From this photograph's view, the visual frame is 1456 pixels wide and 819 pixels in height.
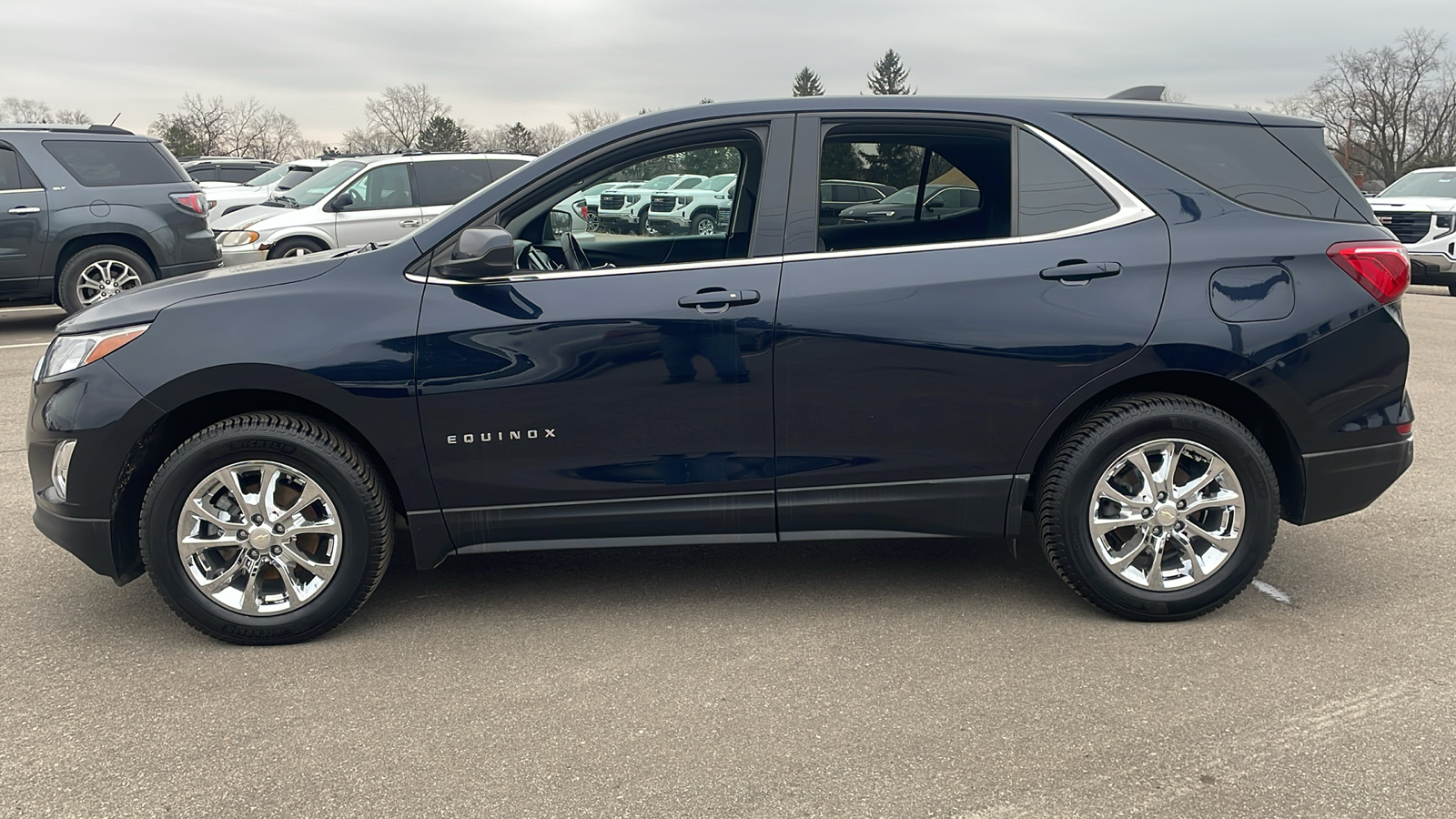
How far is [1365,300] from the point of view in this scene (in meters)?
3.62

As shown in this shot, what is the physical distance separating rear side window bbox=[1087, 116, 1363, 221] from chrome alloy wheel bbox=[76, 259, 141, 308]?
9.67m

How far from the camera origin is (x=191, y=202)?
35.3 feet

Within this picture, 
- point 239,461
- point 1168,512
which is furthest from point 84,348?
point 1168,512

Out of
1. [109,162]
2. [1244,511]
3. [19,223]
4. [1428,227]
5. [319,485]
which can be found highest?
[109,162]

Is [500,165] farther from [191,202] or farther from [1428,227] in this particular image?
[1428,227]

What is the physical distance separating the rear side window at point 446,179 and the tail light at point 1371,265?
10.9 m

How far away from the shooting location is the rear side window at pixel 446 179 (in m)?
13.2

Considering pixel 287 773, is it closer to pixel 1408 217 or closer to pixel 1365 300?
pixel 1365 300

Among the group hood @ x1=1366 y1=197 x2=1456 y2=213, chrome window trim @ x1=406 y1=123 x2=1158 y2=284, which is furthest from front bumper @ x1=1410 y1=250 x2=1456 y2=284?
chrome window trim @ x1=406 y1=123 x2=1158 y2=284

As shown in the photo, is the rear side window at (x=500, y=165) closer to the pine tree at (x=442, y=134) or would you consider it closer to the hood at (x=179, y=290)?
the hood at (x=179, y=290)

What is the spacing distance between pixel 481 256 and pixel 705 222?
92 cm

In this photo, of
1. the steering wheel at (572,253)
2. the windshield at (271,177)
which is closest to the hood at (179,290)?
the steering wheel at (572,253)

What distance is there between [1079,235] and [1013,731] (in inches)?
64.7

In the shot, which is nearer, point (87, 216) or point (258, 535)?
point (258, 535)
